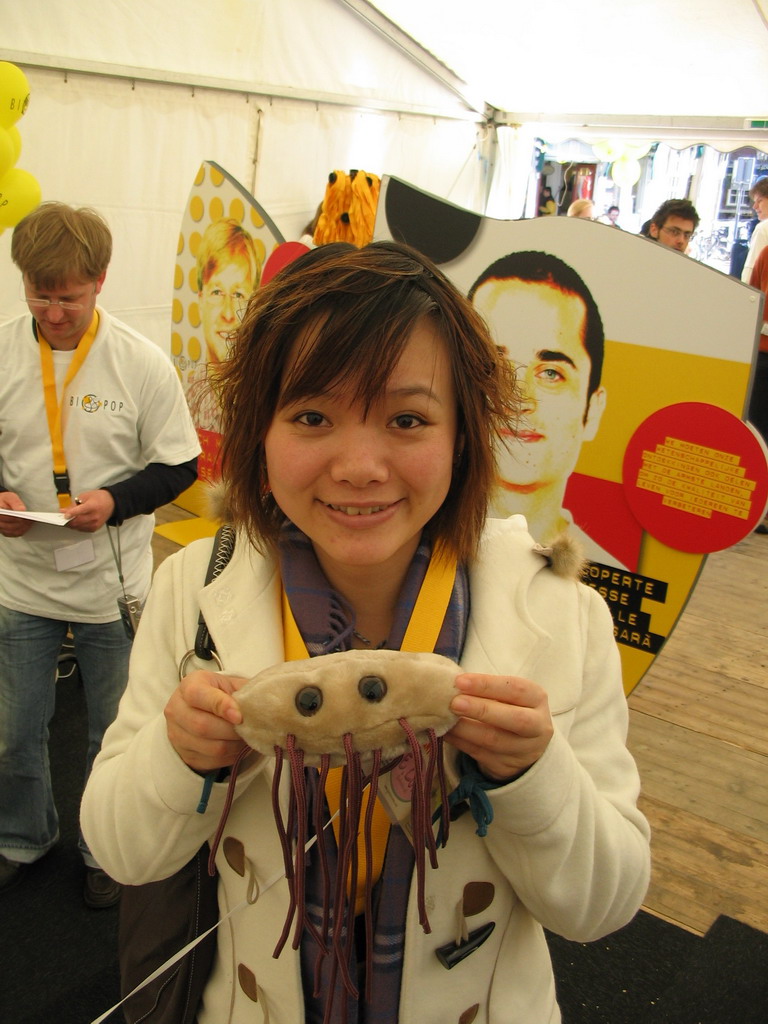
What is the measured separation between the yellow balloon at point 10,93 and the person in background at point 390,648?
2.26m

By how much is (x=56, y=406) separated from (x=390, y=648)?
1.30 m

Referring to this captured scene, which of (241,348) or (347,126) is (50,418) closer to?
(241,348)

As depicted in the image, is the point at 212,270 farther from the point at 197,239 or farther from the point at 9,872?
the point at 9,872

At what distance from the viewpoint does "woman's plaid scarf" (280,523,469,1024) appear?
865mm

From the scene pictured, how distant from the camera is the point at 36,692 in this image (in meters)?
1.98

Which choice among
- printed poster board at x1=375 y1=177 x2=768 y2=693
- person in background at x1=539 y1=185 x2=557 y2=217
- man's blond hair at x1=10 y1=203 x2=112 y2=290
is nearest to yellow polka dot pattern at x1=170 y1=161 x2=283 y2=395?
printed poster board at x1=375 y1=177 x2=768 y2=693

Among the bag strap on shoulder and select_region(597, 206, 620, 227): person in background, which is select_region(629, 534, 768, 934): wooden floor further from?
select_region(597, 206, 620, 227): person in background

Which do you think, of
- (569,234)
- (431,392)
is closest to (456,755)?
(431,392)

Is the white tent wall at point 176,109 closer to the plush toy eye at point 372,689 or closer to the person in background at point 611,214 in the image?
the person in background at point 611,214

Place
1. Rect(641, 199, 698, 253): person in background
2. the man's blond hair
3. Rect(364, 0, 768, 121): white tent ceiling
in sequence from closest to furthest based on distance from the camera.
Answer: the man's blond hair → Rect(641, 199, 698, 253): person in background → Rect(364, 0, 768, 121): white tent ceiling

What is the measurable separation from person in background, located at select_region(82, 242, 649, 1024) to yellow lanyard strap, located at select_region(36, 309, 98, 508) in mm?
1017

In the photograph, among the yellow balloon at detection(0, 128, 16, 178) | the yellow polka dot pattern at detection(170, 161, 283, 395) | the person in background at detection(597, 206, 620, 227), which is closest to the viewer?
the yellow balloon at detection(0, 128, 16, 178)

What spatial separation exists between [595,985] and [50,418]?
187cm

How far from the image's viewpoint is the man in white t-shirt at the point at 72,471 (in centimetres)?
185
